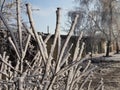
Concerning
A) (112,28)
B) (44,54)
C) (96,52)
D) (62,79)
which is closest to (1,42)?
(62,79)

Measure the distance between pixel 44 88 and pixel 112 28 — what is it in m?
31.2

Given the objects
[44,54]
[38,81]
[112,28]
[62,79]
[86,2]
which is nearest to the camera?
[44,54]

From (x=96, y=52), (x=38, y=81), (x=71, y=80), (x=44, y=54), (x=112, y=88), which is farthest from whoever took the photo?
(x=96, y=52)

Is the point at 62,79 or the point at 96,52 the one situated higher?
the point at 62,79

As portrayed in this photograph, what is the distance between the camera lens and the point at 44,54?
142 centimetres

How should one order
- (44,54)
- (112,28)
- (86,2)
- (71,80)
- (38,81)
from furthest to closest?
(86,2) < (112,28) < (71,80) < (38,81) < (44,54)

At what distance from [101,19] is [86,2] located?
3.59 metres

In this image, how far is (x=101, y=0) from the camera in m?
33.8

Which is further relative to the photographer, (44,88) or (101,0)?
(101,0)

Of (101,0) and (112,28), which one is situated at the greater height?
(101,0)

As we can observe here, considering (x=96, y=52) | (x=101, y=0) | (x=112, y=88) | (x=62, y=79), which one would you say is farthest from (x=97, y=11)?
(x=62, y=79)

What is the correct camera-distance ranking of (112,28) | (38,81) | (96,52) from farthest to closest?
(96,52), (112,28), (38,81)

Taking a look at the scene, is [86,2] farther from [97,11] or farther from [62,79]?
[62,79]

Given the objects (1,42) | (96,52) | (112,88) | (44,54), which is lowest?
(96,52)
